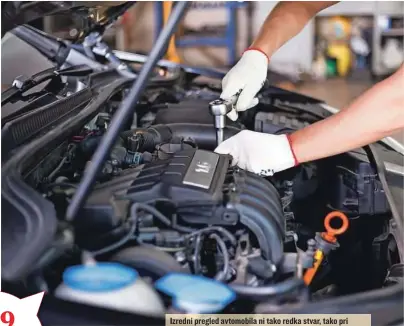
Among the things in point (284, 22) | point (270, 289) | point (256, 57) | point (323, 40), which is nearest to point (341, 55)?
Result: point (323, 40)

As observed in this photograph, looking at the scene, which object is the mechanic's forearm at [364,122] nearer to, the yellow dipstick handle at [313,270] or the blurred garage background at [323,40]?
the yellow dipstick handle at [313,270]

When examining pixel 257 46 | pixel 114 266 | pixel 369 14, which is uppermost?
pixel 257 46

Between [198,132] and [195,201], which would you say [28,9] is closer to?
[195,201]

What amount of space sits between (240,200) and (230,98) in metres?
0.54

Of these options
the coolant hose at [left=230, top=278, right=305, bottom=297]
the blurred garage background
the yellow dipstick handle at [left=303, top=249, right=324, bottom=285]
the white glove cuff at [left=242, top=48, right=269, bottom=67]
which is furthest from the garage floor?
the coolant hose at [left=230, top=278, right=305, bottom=297]

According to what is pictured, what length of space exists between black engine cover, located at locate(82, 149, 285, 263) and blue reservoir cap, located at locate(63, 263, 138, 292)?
0.09m

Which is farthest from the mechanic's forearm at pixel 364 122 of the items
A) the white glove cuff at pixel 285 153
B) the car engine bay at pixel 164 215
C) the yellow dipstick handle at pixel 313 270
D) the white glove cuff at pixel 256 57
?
the white glove cuff at pixel 256 57

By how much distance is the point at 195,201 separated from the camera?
1.01 m

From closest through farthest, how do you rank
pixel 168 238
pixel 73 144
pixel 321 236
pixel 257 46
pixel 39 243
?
pixel 39 243 < pixel 168 238 < pixel 321 236 < pixel 73 144 < pixel 257 46

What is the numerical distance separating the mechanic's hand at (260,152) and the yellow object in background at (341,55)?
4.35 m

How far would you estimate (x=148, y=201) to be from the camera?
3.36 ft

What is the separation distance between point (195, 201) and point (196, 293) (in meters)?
0.20

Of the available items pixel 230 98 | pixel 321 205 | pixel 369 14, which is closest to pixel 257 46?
pixel 230 98

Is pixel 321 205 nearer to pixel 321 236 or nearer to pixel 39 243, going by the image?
pixel 321 236
